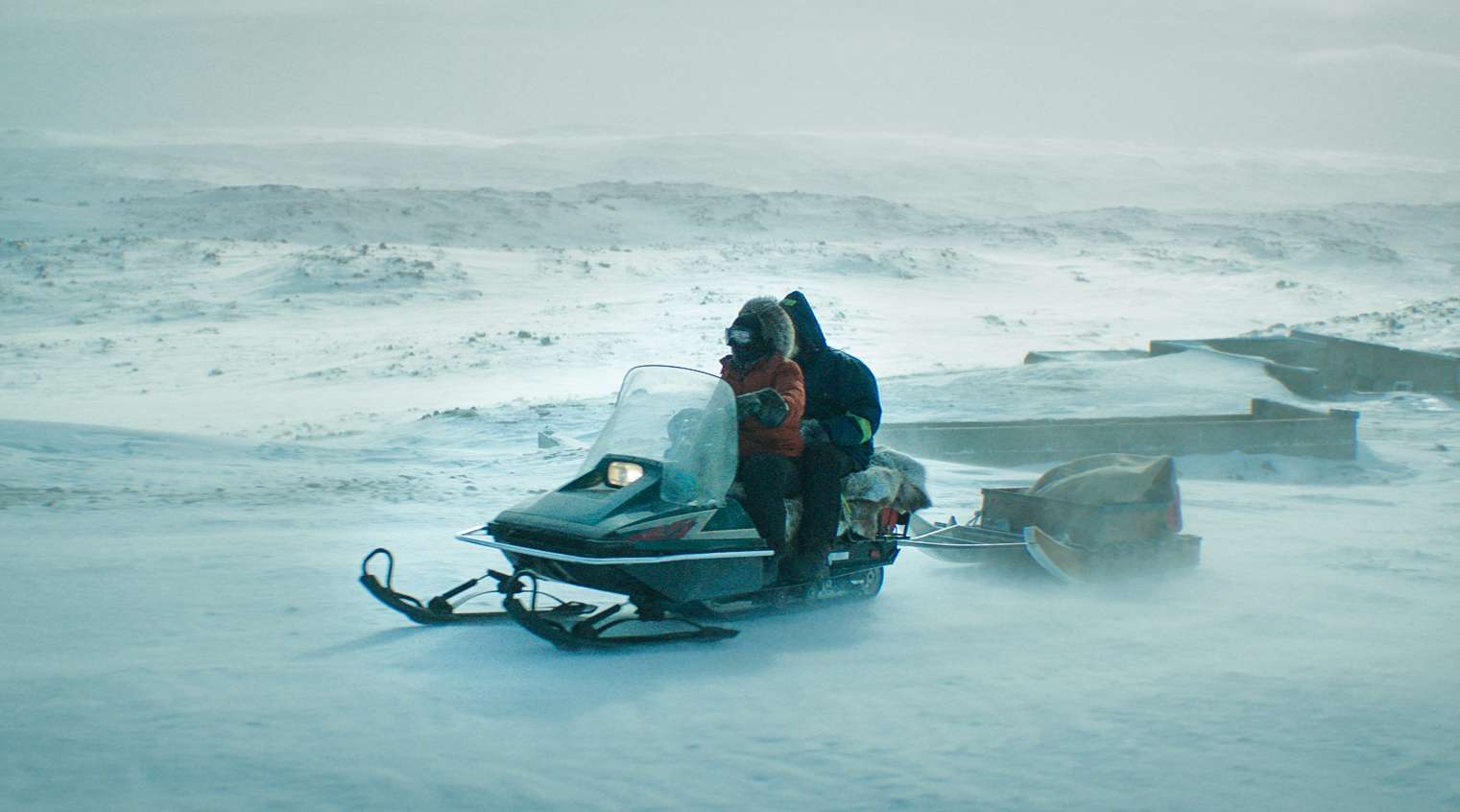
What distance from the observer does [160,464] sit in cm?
1069

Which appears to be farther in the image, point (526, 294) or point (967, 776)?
point (526, 294)

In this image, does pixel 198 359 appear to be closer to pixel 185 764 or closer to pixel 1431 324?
pixel 185 764

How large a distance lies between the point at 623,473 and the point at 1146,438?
7.36 meters

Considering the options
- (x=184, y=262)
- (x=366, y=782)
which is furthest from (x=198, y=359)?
(x=366, y=782)

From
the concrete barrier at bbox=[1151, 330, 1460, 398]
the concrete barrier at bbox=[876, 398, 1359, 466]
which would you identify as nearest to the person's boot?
the concrete barrier at bbox=[876, 398, 1359, 466]

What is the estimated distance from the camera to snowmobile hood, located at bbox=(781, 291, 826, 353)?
6398 mm

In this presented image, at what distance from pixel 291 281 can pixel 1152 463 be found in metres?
23.7

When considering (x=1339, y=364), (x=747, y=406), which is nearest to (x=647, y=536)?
(x=747, y=406)

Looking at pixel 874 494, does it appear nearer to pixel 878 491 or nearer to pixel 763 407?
pixel 878 491

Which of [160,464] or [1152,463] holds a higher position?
[1152,463]

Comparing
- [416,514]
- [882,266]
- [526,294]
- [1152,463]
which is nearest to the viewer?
[1152,463]

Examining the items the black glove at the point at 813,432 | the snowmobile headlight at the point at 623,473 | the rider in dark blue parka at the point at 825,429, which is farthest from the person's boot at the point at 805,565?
the snowmobile headlight at the point at 623,473

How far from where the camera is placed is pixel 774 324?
6031 millimetres

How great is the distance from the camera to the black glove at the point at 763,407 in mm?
5703
